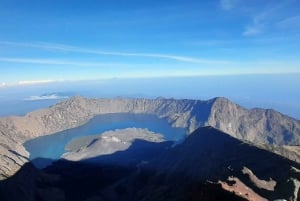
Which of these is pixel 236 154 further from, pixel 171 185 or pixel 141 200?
pixel 141 200

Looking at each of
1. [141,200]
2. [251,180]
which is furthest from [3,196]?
[251,180]

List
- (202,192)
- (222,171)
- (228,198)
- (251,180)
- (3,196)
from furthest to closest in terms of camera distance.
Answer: (3,196), (222,171), (251,180), (202,192), (228,198)

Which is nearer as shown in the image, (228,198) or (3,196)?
(228,198)

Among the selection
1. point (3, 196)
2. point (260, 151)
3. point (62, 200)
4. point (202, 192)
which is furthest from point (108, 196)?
point (202, 192)

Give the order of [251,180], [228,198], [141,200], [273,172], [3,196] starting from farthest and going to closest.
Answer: [3,196], [141,200], [273,172], [251,180], [228,198]

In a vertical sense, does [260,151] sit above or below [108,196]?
above

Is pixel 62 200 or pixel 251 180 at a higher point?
pixel 251 180

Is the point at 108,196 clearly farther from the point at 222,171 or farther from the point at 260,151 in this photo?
the point at 260,151

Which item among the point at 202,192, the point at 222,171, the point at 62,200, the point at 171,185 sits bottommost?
the point at 62,200

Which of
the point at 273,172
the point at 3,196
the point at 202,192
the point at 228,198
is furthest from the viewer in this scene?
the point at 3,196
